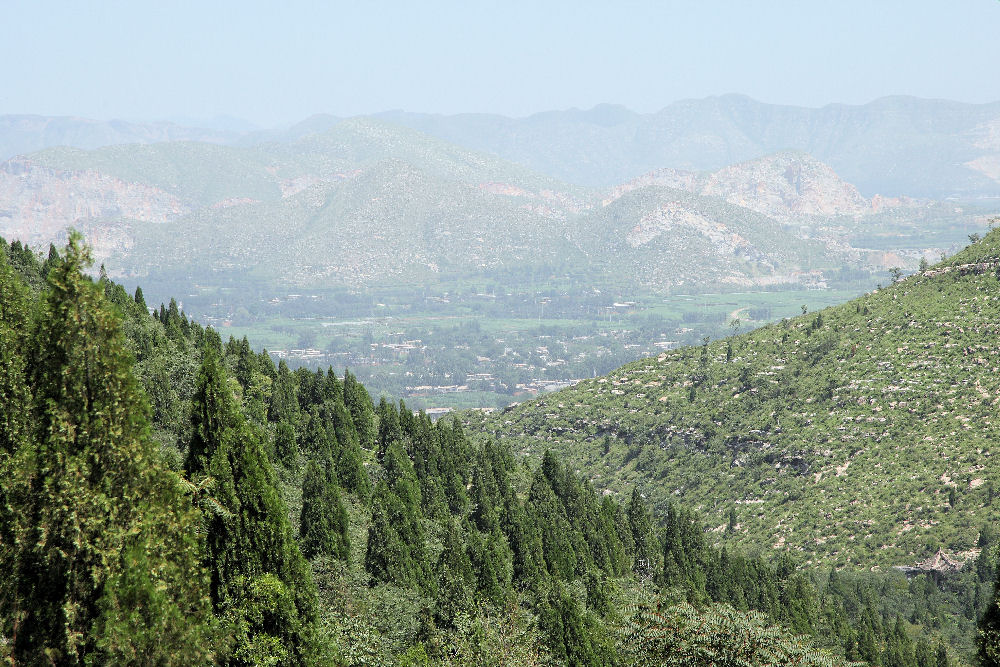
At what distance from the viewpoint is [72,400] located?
2091cm

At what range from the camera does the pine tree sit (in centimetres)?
1973

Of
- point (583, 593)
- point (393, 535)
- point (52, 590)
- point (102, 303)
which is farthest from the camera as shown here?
point (583, 593)

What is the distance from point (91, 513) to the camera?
20.5m

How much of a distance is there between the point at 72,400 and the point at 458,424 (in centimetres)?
6909

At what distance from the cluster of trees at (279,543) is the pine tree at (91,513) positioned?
50 mm

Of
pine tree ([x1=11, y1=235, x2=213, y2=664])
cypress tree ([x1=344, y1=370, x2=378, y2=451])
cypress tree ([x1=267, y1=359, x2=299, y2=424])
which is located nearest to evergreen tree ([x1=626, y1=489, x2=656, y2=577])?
cypress tree ([x1=344, y1=370, x2=378, y2=451])

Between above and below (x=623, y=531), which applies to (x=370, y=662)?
above

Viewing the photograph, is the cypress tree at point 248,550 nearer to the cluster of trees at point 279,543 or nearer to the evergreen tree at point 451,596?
the cluster of trees at point 279,543

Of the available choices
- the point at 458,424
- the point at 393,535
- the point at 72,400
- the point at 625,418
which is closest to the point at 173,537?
the point at 72,400

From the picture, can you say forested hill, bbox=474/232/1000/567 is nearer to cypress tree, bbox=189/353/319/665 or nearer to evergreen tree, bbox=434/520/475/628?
evergreen tree, bbox=434/520/475/628

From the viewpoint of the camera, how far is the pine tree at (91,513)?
19.7m

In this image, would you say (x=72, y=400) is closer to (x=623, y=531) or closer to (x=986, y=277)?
(x=623, y=531)

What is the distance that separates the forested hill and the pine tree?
296 feet

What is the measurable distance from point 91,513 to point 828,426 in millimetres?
111756
